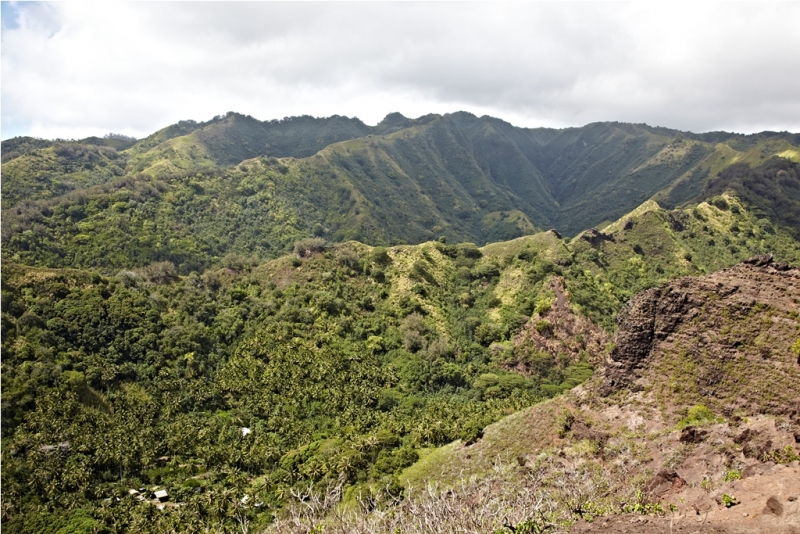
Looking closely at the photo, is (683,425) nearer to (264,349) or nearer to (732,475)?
(732,475)

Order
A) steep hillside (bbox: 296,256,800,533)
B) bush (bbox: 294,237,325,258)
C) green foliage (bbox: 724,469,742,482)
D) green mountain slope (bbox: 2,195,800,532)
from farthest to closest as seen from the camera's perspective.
A: bush (bbox: 294,237,325,258) → green mountain slope (bbox: 2,195,800,532) → green foliage (bbox: 724,469,742,482) → steep hillside (bbox: 296,256,800,533)

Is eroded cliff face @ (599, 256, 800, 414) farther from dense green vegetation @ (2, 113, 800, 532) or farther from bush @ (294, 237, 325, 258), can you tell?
bush @ (294, 237, 325, 258)

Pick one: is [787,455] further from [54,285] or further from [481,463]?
[54,285]

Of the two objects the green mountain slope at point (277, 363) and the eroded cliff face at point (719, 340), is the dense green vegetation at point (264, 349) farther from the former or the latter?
the eroded cliff face at point (719, 340)

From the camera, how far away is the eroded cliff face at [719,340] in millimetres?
33344

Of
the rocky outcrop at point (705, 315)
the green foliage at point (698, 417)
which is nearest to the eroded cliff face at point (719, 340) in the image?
the rocky outcrop at point (705, 315)

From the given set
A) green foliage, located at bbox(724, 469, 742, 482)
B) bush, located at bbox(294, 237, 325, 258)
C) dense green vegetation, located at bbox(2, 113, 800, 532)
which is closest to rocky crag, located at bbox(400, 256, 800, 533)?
green foliage, located at bbox(724, 469, 742, 482)

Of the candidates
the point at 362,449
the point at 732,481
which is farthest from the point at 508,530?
the point at 362,449

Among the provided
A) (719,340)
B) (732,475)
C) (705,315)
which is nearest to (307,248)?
(705,315)

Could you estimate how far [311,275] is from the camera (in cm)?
11156

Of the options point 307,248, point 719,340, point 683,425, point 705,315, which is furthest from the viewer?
point 307,248

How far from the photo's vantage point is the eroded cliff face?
33.3 m

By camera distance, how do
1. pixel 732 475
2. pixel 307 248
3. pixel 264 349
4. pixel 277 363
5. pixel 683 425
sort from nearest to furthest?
pixel 732 475 → pixel 683 425 → pixel 277 363 → pixel 264 349 → pixel 307 248

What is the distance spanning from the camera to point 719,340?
37.3 m
